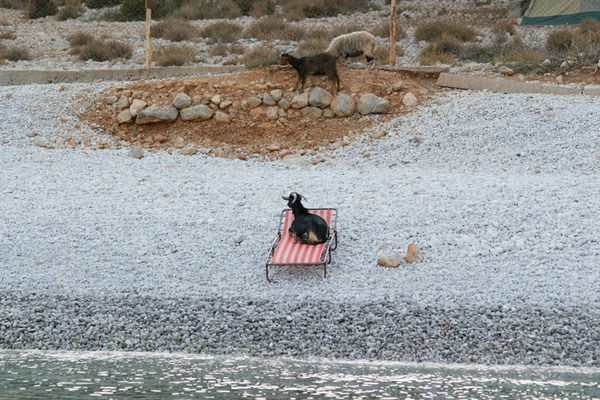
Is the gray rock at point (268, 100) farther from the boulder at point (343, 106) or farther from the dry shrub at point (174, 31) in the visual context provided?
the dry shrub at point (174, 31)

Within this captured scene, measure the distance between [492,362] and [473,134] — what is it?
21.6 ft

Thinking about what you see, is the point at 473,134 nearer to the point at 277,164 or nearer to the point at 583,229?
the point at 277,164

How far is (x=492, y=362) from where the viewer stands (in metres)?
5.39

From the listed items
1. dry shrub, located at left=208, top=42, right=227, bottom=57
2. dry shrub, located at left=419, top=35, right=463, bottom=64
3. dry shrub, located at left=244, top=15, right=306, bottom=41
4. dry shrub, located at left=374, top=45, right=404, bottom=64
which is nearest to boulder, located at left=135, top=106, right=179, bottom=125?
dry shrub, located at left=374, top=45, right=404, bottom=64

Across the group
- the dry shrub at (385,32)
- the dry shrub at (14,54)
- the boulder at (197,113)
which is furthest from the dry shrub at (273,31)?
the boulder at (197,113)

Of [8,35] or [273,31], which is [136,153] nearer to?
[273,31]

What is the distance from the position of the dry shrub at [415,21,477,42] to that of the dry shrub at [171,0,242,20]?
976cm

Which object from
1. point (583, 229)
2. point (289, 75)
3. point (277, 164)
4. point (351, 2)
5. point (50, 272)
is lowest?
point (50, 272)

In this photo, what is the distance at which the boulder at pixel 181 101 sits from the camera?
12820 mm

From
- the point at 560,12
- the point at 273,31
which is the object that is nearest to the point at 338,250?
the point at 273,31

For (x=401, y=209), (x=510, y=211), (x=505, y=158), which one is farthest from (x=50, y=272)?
(x=505, y=158)

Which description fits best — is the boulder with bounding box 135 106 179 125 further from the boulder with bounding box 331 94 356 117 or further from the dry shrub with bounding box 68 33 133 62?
the dry shrub with bounding box 68 33 133 62

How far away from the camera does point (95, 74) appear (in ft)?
51.5

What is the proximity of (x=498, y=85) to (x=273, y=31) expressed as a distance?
11.1 metres
